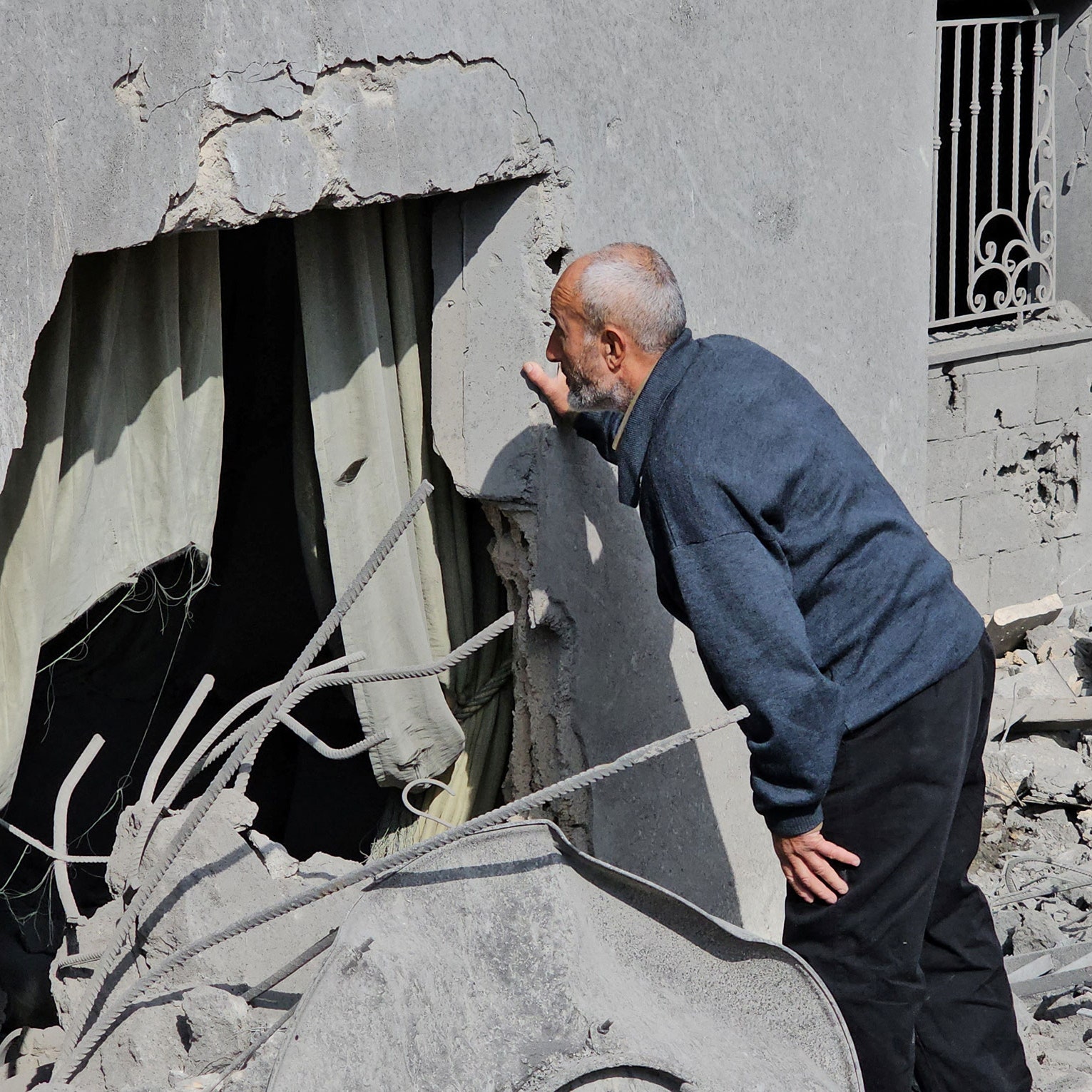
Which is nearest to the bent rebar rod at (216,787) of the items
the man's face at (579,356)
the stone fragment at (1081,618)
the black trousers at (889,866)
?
the man's face at (579,356)

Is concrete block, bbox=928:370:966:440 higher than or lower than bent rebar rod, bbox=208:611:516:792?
higher

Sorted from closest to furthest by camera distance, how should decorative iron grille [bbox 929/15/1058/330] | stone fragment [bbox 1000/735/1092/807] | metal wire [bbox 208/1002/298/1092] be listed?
metal wire [bbox 208/1002/298/1092] → stone fragment [bbox 1000/735/1092/807] → decorative iron grille [bbox 929/15/1058/330]

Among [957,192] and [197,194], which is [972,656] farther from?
[957,192]

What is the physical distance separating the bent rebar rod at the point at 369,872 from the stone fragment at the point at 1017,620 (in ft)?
12.5

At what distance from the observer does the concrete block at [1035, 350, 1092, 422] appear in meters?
5.77

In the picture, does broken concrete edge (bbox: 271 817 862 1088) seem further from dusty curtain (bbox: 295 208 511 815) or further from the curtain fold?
dusty curtain (bbox: 295 208 511 815)

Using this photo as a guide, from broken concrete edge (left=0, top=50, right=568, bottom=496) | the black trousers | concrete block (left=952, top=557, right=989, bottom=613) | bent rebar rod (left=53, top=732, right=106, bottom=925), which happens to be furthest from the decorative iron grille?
bent rebar rod (left=53, top=732, right=106, bottom=925)

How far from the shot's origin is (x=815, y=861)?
2.61 meters

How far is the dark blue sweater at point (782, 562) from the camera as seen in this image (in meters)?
2.47

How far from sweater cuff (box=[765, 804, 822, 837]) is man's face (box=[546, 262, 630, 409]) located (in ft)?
2.89

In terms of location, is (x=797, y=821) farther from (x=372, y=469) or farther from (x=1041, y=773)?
(x=1041, y=773)

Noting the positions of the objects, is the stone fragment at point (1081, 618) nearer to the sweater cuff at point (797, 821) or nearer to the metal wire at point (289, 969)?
the sweater cuff at point (797, 821)

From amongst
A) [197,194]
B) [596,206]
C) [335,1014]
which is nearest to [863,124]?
[596,206]

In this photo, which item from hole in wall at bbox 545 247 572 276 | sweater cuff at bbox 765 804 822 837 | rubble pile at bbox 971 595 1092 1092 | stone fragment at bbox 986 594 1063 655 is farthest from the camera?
stone fragment at bbox 986 594 1063 655
